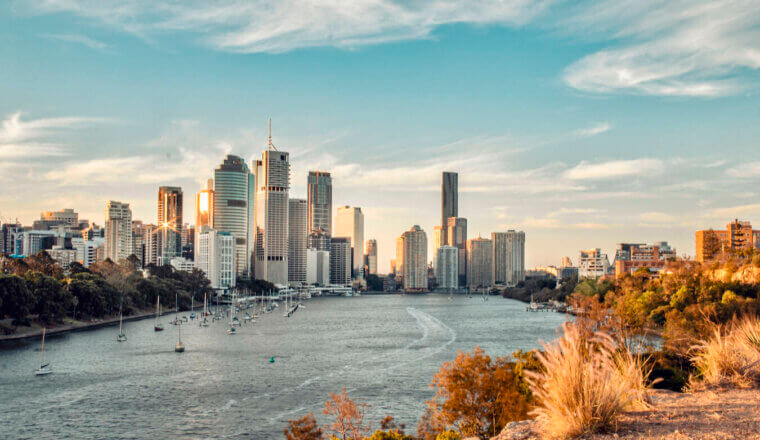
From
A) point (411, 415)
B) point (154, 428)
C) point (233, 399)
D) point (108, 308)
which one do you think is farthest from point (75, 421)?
point (108, 308)

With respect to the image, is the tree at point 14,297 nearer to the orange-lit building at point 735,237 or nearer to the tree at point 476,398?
the tree at point 476,398

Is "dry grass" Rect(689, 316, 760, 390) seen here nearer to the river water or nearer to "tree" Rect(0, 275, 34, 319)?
the river water

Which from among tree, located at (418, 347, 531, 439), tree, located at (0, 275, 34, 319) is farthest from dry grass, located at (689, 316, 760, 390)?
tree, located at (0, 275, 34, 319)

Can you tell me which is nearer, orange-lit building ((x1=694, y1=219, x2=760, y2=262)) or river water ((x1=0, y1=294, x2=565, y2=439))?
river water ((x1=0, y1=294, x2=565, y2=439))

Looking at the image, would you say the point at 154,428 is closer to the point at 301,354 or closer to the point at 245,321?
the point at 301,354

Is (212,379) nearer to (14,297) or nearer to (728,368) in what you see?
(14,297)

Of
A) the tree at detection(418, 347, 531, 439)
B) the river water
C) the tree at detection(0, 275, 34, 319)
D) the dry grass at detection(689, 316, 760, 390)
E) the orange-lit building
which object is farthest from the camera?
the orange-lit building

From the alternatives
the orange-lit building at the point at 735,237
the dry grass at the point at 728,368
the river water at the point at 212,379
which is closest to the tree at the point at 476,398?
the dry grass at the point at 728,368
